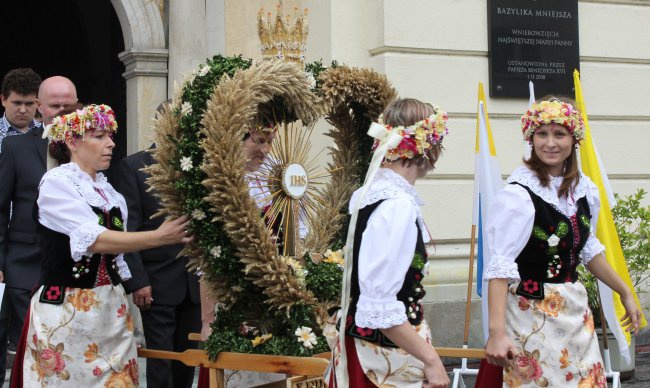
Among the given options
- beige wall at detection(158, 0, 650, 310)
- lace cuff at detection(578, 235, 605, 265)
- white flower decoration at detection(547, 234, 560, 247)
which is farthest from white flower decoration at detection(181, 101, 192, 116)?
beige wall at detection(158, 0, 650, 310)

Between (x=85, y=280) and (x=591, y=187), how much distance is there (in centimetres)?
205

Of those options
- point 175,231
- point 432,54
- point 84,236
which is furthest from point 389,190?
point 432,54

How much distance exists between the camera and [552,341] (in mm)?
4211

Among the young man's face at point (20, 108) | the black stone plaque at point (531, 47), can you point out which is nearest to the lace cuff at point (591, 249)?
the young man's face at point (20, 108)

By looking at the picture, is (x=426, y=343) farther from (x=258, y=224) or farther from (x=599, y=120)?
(x=599, y=120)

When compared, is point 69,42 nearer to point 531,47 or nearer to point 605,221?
point 531,47

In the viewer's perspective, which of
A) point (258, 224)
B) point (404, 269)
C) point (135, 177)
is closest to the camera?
point (404, 269)

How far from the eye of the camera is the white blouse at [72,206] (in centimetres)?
434

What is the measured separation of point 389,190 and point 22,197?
284 centimetres

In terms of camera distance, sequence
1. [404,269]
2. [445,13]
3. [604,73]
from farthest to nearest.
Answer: [604,73], [445,13], [404,269]

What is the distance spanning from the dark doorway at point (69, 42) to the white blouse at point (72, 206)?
630 cm

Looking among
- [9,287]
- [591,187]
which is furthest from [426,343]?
[9,287]

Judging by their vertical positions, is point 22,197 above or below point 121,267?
above

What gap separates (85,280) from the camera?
4504mm
